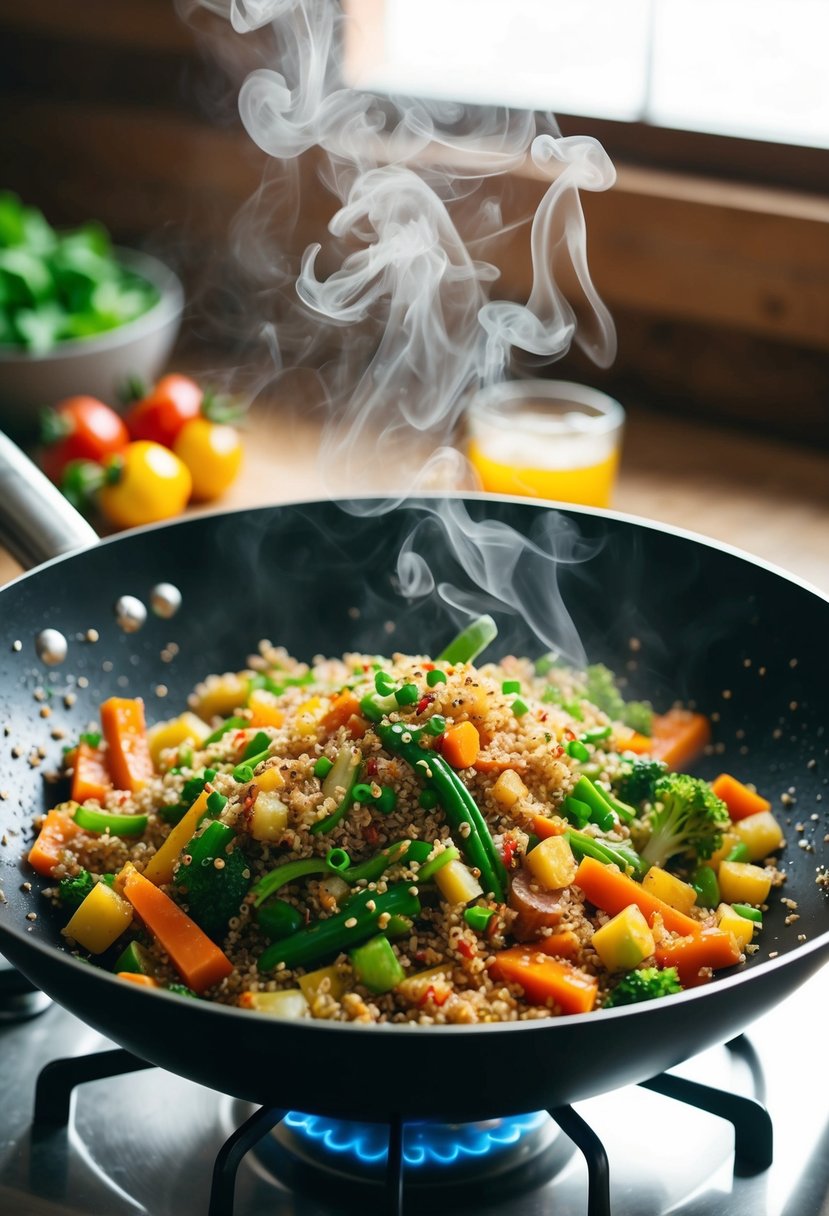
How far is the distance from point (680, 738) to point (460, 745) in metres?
0.45

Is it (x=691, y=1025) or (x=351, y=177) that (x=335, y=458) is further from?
(x=691, y=1025)

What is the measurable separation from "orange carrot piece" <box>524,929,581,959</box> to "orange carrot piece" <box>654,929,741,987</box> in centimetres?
9

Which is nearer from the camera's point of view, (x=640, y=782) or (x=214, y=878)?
(x=214, y=878)

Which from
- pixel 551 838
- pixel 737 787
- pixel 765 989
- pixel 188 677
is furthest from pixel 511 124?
pixel 765 989

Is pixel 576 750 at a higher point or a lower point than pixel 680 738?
higher

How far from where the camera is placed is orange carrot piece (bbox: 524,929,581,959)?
1.20 m

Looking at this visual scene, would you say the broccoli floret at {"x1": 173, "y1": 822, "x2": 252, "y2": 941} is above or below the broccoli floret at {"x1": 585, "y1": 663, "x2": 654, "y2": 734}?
above

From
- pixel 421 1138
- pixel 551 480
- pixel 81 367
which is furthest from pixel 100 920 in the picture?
pixel 81 367

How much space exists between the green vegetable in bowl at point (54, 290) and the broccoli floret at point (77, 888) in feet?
4.74

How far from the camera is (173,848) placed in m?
1.32

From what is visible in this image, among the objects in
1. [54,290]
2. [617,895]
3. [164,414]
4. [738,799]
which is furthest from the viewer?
[54,290]

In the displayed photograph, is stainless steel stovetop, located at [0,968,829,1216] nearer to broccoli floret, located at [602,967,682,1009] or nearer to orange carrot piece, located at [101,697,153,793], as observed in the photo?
broccoli floret, located at [602,967,682,1009]

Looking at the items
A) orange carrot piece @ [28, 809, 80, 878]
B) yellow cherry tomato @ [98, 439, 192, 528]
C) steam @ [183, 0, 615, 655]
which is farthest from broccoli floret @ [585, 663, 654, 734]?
yellow cherry tomato @ [98, 439, 192, 528]

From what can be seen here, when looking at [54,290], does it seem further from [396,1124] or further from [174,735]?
[396,1124]
